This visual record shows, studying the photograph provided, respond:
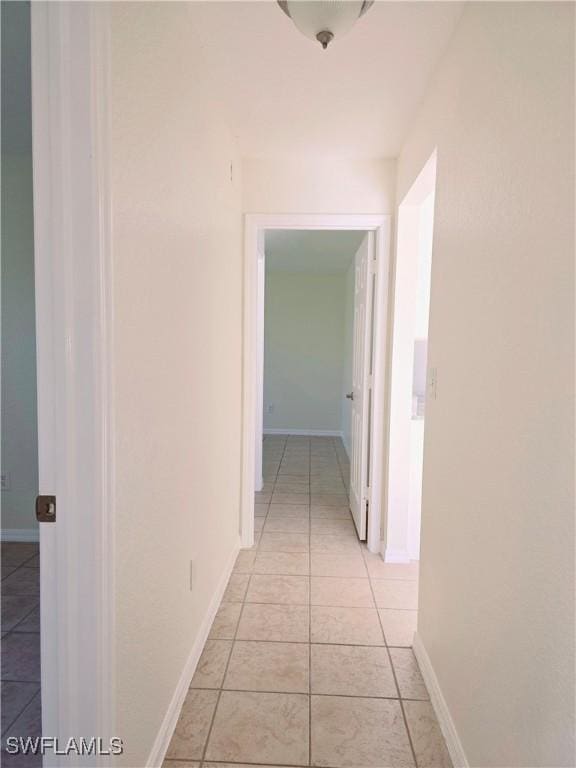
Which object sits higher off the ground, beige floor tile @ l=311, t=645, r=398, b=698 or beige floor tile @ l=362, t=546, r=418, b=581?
beige floor tile @ l=311, t=645, r=398, b=698

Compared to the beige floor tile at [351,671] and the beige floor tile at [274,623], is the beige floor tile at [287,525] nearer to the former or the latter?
the beige floor tile at [274,623]

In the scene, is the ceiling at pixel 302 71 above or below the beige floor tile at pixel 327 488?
above

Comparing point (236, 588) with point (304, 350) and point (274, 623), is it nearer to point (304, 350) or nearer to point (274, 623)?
point (274, 623)

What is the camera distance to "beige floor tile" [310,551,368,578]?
2.59 metres

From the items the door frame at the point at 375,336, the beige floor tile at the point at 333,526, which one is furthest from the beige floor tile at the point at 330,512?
the door frame at the point at 375,336

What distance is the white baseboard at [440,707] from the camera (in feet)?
4.43

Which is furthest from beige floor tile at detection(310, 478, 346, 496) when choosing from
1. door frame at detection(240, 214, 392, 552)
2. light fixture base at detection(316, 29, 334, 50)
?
light fixture base at detection(316, 29, 334, 50)

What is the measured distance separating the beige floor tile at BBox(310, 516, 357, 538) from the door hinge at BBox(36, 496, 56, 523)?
96.0 inches

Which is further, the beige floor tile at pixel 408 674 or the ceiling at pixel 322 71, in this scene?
the beige floor tile at pixel 408 674

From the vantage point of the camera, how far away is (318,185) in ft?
9.03

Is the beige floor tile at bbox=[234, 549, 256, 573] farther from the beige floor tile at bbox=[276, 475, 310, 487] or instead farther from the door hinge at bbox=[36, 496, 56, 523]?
the door hinge at bbox=[36, 496, 56, 523]

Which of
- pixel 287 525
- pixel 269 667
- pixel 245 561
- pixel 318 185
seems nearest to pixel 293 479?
pixel 287 525

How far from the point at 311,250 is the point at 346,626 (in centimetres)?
379

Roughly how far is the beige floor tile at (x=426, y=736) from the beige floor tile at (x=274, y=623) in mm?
536
